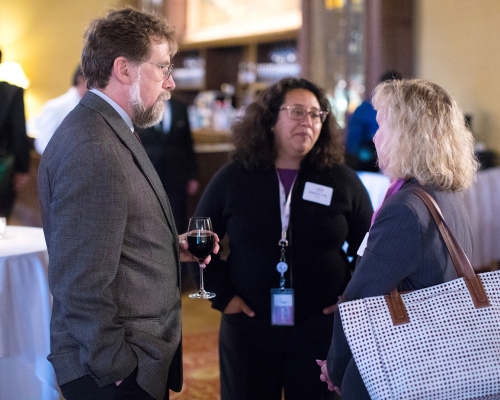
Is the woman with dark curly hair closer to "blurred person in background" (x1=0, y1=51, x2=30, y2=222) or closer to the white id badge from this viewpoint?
the white id badge

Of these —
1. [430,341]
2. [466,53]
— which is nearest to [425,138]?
[430,341]

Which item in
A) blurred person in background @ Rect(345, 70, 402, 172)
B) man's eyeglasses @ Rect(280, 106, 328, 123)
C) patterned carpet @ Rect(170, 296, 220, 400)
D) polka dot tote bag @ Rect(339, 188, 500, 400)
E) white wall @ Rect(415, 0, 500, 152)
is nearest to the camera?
polka dot tote bag @ Rect(339, 188, 500, 400)

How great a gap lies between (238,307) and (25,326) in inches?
30.4

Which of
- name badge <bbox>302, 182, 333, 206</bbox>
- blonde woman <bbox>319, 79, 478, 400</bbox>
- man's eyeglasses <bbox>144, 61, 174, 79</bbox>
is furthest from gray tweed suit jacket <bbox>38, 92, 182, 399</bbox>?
name badge <bbox>302, 182, 333, 206</bbox>

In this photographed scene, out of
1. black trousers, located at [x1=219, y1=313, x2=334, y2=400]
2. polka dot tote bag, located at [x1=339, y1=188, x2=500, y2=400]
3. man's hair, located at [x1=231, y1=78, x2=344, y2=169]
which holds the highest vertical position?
man's hair, located at [x1=231, y1=78, x2=344, y2=169]

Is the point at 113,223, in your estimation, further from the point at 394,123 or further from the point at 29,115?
the point at 29,115

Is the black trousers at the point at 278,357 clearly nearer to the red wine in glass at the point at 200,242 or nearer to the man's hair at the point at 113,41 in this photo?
the red wine in glass at the point at 200,242

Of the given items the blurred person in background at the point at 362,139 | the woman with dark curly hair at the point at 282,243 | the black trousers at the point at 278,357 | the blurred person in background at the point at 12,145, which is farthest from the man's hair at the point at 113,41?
the blurred person in background at the point at 362,139

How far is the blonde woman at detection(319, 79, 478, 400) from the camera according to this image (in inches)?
60.8

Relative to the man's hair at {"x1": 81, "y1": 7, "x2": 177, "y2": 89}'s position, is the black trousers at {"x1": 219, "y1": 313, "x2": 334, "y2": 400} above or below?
below

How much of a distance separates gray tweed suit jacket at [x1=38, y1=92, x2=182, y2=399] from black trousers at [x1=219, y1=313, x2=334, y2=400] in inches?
22.8

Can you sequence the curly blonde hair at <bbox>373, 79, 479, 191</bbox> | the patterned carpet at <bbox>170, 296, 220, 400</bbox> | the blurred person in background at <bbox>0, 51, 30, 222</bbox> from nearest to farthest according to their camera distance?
the curly blonde hair at <bbox>373, 79, 479, 191</bbox>
the patterned carpet at <bbox>170, 296, 220, 400</bbox>
the blurred person in background at <bbox>0, 51, 30, 222</bbox>

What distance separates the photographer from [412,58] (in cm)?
628

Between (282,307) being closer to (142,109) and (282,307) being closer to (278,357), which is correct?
(278,357)
